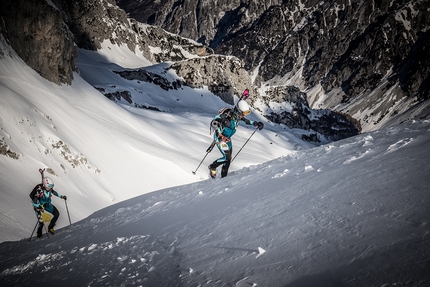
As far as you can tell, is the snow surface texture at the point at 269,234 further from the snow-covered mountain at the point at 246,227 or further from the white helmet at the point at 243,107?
the white helmet at the point at 243,107

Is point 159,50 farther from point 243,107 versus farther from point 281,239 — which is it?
point 281,239

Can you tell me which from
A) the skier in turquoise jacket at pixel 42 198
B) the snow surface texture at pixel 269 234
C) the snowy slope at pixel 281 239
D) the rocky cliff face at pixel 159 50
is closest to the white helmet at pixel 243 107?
the snow surface texture at pixel 269 234

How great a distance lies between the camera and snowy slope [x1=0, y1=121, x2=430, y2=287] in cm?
258

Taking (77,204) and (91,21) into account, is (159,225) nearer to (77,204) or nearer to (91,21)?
(77,204)

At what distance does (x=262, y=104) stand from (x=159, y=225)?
368ft

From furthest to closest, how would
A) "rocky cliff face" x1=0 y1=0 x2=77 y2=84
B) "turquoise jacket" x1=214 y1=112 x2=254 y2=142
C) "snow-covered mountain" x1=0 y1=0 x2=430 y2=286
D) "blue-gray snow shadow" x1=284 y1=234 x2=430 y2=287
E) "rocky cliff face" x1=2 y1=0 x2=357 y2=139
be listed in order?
"rocky cliff face" x1=2 y1=0 x2=357 y2=139
"rocky cliff face" x1=0 y1=0 x2=77 y2=84
"turquoise jacket" x1=214 y1=112 x2=254 y2=142
"snow-covered mountain" x1=0 y1=0 x2=430 y2=286
"blue-gray snow shadow" x1=284 y1=234 x2=430 y2=287

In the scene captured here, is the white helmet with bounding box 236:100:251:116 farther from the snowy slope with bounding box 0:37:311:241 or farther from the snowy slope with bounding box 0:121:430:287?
the snowy slope with bounding box 0:37:311:241

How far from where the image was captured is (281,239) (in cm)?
347

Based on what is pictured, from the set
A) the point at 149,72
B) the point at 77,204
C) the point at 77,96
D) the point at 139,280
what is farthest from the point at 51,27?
the point at 149,72

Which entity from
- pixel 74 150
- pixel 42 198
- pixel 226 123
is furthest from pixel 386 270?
pixel 74 150

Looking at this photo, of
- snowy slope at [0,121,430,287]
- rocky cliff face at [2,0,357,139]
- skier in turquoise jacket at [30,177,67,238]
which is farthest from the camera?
rocky cliff face at [2,0,357,139]

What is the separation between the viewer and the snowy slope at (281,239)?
2.58 m

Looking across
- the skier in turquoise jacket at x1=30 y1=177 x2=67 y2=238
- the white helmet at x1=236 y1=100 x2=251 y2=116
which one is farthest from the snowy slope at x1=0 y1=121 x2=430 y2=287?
the white helmet at x1=236 y1=100 x2=251 y2=116

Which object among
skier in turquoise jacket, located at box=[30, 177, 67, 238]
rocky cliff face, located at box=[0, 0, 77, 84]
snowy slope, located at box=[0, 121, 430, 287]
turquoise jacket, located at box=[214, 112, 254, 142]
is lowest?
snowy slope, located at box=[0, 121, 430, 287]
